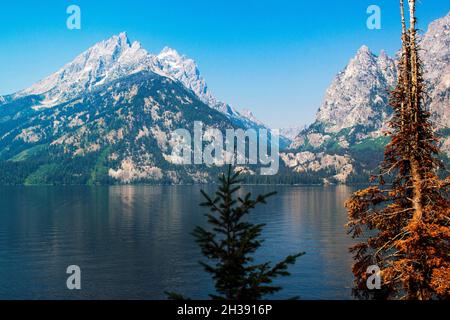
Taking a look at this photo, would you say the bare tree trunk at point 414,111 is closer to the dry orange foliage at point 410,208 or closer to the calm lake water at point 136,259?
the dry orange foliage at point 410,208

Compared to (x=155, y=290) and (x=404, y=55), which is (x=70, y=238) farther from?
(x=404, y=55)

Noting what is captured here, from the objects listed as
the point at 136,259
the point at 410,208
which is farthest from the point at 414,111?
the point at 136,259

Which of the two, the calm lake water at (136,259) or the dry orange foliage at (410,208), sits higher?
the dry orange foliage at (410,208)

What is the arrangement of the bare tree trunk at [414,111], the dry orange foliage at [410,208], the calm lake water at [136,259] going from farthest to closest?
the calm lake water at [136,259]
the bare tree trunk at [414,111]
the dry orange foliage at [410,208]

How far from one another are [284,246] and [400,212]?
379ft

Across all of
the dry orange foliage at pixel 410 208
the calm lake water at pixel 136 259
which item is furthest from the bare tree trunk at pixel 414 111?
the calm lake water at pixel 136 259

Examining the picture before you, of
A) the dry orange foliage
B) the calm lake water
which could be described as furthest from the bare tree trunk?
the calm lake water

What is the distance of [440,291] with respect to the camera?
28500 millimetres

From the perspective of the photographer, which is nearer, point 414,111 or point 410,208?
point 410,208

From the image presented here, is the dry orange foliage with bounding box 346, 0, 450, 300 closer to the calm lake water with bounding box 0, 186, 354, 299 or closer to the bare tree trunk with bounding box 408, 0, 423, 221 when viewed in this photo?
the bare tree trunk with bounding box 408, 0, 423, 221

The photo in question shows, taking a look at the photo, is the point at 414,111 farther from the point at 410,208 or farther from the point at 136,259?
the point at 136,259

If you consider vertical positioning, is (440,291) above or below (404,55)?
below
